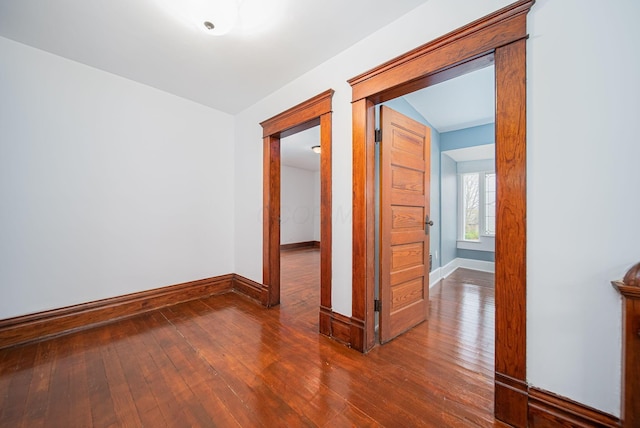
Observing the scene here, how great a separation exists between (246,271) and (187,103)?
235 centimetres

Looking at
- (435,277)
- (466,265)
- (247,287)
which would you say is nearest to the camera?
(247,287)

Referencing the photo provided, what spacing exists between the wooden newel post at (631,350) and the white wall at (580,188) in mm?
95

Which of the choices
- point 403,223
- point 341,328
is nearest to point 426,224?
point 403,223

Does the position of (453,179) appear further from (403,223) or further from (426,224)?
(403,223)

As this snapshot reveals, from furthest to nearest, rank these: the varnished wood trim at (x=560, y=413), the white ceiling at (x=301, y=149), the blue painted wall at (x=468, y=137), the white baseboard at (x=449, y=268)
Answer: the white ceiling at (x=301, y=149) < the white baseboard at (x=449, y=268) < the blue painted wall at (x=468, y=137) < the varnished wood trim at (x=560, y=413)

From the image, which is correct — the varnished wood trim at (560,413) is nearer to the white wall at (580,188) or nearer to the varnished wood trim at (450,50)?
the white wall at (580,188)

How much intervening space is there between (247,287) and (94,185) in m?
2.00

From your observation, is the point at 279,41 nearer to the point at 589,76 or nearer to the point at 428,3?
the point at 428,3

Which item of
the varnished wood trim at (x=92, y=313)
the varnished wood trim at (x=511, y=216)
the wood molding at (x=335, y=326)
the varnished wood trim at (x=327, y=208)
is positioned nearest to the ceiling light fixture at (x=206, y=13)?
the varnished wood trim at (x=327, y=208)

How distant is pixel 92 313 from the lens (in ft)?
7.47

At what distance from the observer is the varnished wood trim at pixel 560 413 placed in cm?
103

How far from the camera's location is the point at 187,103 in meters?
2.94

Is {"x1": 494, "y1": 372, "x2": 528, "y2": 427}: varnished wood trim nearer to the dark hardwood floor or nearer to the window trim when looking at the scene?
the dark hardwood floor

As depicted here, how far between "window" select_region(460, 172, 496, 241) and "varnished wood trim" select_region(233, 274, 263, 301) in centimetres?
450
